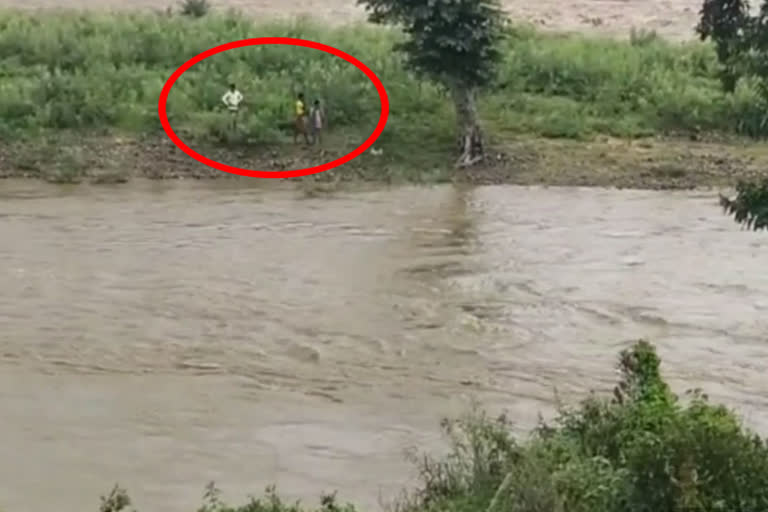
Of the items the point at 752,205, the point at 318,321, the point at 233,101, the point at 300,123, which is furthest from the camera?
the point at 233,101

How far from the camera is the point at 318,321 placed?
56.7 ft

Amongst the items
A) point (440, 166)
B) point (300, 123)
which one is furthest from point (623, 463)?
point (300, 123)

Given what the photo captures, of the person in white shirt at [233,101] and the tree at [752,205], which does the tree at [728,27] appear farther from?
the person in white shirt at [233,101]

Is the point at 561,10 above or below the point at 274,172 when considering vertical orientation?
above

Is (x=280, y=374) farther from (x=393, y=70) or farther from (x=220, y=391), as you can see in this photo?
(x=393, y=70)

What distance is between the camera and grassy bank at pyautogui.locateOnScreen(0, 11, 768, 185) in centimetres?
2634

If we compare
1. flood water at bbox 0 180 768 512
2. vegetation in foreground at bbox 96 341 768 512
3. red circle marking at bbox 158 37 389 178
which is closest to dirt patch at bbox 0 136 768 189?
red circle marking at bbox 158 37 389 178

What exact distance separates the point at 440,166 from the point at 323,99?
9.66 feet

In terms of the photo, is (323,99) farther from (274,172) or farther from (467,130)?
(467,130)

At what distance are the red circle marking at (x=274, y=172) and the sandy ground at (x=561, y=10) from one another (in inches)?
196

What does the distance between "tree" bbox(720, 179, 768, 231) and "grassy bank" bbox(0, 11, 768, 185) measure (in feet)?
50.8

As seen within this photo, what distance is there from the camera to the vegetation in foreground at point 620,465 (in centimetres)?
747

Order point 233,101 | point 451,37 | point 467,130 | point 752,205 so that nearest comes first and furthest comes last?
point 752,205, point 451,37, point 467,130, point 233,101

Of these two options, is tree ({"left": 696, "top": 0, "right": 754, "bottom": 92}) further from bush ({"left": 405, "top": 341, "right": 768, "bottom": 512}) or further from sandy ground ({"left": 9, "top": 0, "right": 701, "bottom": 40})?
sandy ground ({"left": 9, "top": 0, "right": 701, "bottom": 40})
